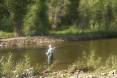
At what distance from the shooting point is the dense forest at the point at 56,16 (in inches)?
1933

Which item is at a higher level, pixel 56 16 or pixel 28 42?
pixel 56 16

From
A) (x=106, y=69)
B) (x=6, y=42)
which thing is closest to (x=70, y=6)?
(x=6, y=42)

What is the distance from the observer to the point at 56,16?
56.0m

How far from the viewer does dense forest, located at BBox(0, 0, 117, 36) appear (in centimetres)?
4909

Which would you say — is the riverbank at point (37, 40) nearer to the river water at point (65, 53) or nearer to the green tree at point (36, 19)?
the river water at point (65, 53)

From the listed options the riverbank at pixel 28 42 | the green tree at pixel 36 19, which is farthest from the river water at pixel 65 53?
the green tree at pixel 36 19

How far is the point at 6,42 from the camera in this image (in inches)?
1720

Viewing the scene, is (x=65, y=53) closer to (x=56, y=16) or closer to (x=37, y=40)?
(x=37, y=40)

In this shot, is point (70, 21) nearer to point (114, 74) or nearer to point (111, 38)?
point (111, 38)

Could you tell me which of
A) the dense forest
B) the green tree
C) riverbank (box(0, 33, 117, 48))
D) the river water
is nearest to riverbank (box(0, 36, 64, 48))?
riverbank (box(0, 33, 117, 48))

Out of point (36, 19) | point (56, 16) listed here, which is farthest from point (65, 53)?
point (56, 16)

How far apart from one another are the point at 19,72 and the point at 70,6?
3875 cm

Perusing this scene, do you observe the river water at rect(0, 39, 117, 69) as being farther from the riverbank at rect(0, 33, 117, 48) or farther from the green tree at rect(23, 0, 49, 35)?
the green tree at rect(23, 0, 49, 35)

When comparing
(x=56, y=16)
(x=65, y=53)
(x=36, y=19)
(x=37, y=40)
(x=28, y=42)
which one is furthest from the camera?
(x=56, y=16)
